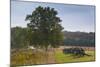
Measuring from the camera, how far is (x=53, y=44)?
273 cm

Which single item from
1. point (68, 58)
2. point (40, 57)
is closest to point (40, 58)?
point (40, 57)

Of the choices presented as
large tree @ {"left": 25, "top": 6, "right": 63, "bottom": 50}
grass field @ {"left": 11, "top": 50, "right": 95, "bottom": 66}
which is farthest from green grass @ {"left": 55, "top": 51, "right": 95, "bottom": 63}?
large tree @ {"left": 25, "top": 6, "right": 63, "bottom": 50}

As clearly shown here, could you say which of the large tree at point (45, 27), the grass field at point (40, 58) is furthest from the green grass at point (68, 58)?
the large tree at point (45, 27)

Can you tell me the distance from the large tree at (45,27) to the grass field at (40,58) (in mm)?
104

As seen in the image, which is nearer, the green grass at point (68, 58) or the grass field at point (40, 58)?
the grass field at point (40, 58)

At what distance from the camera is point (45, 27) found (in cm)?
270

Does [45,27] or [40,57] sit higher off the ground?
[45,27]

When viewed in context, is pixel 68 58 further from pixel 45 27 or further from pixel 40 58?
pixel 45 27

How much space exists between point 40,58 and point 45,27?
1.28 ft

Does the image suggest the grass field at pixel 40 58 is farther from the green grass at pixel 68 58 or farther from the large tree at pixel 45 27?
the large tree at pixel 45 27

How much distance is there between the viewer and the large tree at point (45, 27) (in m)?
2.65

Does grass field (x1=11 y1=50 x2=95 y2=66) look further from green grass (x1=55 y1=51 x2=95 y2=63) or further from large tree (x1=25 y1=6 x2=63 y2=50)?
large tree (x1=25 y1=6 x2=63 y2=50)

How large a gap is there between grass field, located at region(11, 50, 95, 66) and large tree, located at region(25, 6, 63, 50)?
10 centimetres
